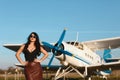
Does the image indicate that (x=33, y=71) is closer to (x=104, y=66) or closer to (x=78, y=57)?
(x=78, y=57)

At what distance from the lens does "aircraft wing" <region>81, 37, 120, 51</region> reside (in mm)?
22556

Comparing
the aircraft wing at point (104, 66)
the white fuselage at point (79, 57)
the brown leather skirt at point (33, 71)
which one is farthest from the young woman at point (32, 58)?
the aircraft wing at point (104, 66)

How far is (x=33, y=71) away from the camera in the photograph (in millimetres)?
5016

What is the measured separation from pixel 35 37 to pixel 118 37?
17.7 metres

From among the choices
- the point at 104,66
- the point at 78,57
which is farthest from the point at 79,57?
the point at 104,66

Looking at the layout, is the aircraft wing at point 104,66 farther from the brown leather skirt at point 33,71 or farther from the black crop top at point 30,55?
the brown leather skirt at point 33,71

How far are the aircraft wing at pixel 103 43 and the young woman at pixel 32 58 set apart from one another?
1747cm

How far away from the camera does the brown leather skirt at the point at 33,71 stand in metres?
5.00

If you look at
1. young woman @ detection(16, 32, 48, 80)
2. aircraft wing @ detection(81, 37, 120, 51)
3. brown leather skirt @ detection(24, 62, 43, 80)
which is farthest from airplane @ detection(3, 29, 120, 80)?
brown leather skirt @ detection(24, 62, 43, 80)

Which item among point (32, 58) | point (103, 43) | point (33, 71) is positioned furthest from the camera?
point (103, 43)

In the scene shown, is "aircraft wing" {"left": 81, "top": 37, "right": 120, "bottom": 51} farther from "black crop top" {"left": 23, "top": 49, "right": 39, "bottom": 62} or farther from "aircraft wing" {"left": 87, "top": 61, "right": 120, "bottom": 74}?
"black crop top" {"left": 23, "top": 49, "right": 39, "bottom": 62}

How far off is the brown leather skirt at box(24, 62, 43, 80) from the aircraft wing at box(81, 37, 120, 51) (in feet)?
58.0

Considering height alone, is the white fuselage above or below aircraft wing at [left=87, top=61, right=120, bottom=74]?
above

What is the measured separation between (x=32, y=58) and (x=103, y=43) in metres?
18.6
